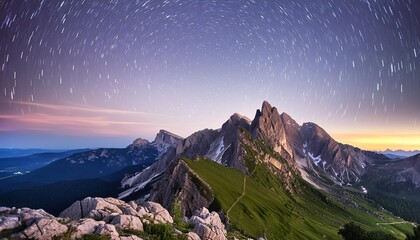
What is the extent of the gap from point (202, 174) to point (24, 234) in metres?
140

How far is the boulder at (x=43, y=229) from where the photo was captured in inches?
1283

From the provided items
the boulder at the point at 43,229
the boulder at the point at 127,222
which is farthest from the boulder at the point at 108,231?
the boulder at the point at 43,229

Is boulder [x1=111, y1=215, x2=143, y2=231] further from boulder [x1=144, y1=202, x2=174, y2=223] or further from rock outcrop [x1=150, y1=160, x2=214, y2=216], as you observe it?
rock outcrop [x1=150, y1=160, x2=214, y2=216]

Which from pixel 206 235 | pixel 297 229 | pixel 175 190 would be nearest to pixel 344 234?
Answer: pixel 297 229

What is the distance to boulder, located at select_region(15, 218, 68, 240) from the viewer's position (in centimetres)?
3259

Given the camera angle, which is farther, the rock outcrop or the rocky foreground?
the rock outcrop

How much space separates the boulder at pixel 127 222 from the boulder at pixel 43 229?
720cm

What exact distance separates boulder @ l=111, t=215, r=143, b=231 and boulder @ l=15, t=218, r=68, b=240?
7.20 m

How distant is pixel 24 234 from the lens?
107 feet

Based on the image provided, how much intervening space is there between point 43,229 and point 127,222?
1019 cm

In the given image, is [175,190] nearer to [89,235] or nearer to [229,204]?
[229,204]

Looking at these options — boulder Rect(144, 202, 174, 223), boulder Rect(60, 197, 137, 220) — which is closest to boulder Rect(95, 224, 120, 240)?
boulder Rect(60, 197, 137, 220)

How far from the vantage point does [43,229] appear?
33.2 m

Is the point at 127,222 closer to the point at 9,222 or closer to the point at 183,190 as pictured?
the point at 9,222
